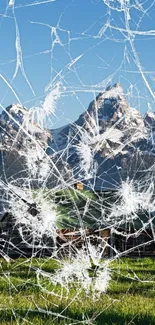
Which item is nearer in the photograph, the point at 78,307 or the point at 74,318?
the point at 74,318

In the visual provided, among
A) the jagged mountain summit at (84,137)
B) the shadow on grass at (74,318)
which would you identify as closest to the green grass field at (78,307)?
the shadow on grass at (74,318)

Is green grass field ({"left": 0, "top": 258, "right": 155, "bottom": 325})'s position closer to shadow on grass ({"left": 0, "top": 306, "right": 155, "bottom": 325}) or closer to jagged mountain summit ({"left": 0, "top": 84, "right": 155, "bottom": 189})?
shadow on grass ({"left": 0, "top": 306, "right": 155, "bottom": 325})

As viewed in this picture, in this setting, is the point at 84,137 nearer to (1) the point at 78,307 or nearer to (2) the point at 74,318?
(1) the point at 78,307

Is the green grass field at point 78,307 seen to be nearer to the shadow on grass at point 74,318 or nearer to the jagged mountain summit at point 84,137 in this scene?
the shadow on grass at point 74,318

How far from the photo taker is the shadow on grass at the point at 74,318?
21.0 feet

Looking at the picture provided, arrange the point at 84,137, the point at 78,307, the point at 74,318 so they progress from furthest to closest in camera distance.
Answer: the point at 84,137
the point at 78,307
the point at 74,318

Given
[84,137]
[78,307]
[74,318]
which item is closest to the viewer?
[74,318]

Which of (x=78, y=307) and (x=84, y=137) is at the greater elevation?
(x=84, y=137)

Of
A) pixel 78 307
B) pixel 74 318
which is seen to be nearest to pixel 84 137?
pixel 78 307

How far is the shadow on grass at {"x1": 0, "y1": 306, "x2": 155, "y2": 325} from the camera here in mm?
6404

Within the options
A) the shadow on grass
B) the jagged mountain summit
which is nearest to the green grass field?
the shadow on grass

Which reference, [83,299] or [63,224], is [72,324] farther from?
[63,224]

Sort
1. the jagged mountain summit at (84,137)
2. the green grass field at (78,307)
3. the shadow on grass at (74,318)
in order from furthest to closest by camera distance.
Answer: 1. the jagged mountain summit at (84,137)
2. the green grass field at (78,307)
3. the shadow on grass at (74,318)

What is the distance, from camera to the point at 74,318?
6.87 m
